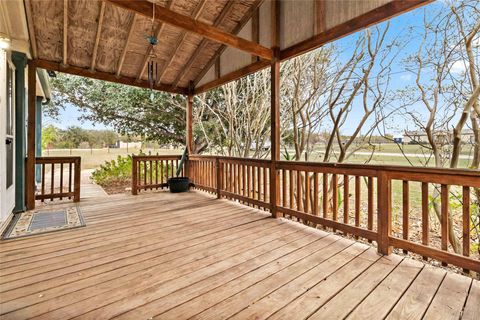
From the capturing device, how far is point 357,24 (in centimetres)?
284

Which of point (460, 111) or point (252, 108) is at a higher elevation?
point (252, 108)

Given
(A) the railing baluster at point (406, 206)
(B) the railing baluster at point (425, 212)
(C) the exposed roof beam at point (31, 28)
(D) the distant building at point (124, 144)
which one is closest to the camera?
(B) the railing baluster at point (425, 212)

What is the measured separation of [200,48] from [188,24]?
6.58 ft

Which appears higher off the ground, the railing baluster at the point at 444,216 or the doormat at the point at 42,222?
the railing baluster at the point at 444,216

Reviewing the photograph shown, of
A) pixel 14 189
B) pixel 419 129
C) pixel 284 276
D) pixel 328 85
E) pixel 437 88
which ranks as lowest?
pixel 284 276

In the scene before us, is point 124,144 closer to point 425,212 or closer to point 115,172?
point 115,172

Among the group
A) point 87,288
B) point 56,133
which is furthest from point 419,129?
point 56,133

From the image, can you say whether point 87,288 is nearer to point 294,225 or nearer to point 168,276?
point 168,276

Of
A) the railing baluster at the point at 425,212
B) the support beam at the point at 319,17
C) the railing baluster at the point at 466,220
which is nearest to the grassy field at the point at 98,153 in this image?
the support beam at the point at 319,17

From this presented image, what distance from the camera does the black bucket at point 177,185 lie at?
565 cm

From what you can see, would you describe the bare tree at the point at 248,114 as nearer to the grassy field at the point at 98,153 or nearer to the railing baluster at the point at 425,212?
the grassy field at the point at 98,153

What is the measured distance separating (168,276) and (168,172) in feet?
15.2

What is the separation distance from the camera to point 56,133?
407 inches

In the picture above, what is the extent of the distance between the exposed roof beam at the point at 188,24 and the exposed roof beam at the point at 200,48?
1.23 m
